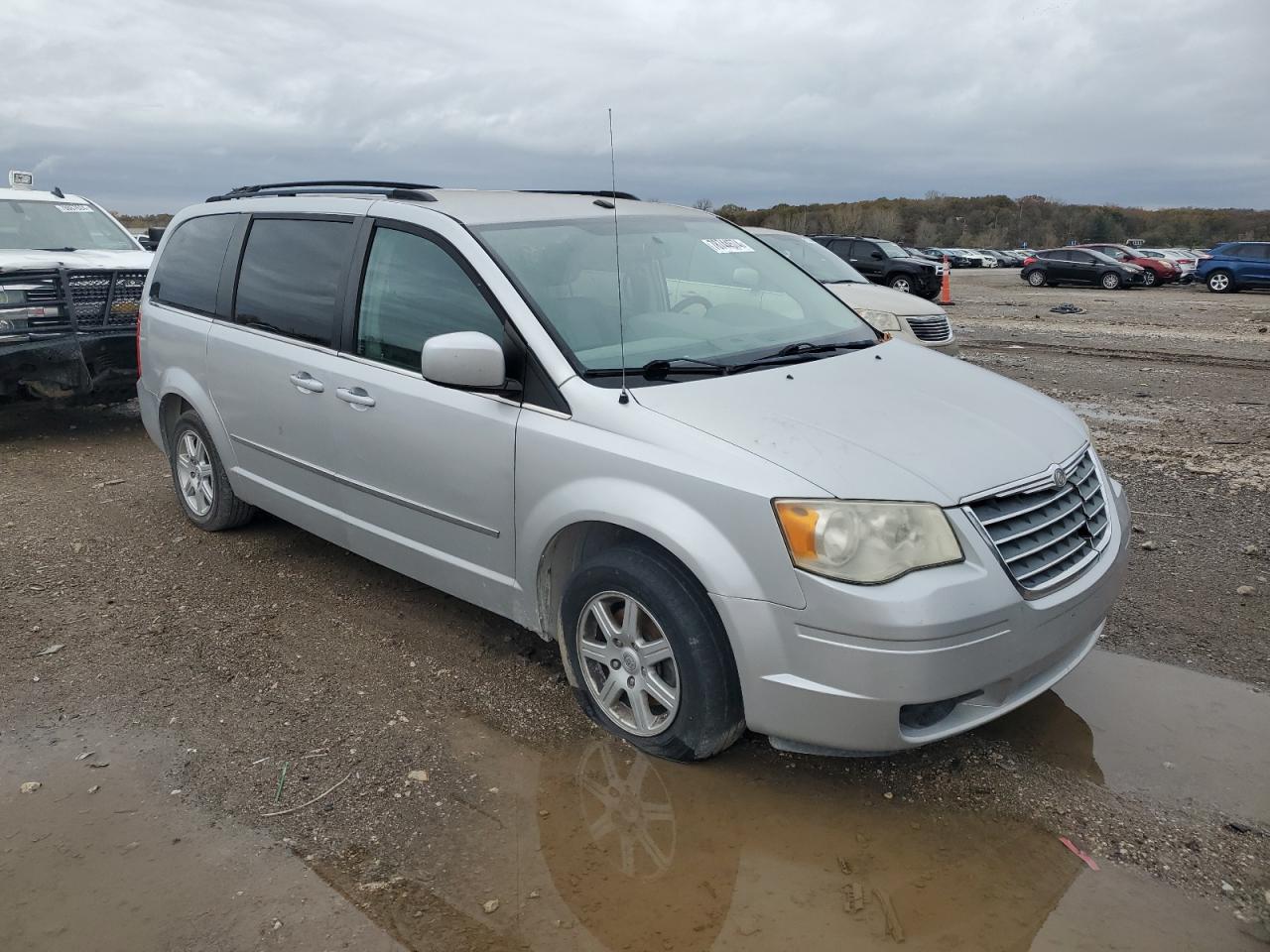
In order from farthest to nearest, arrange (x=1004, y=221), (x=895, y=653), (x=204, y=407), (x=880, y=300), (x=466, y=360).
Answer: (x=1004, y=221) → (x=880, y=300) → (x=204, y=407) → (x=466, y=360) → (x=895, y=653)

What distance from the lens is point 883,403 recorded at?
3518mm

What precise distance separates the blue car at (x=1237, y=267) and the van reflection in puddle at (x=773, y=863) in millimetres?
30340

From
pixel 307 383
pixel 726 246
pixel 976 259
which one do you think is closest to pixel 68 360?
pixel 307 383

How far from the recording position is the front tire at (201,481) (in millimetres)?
5531

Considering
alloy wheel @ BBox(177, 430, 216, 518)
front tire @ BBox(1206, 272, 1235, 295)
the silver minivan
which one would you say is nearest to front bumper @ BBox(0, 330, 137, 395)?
alloy wheel @ BBox(177, 430, 216, 518)

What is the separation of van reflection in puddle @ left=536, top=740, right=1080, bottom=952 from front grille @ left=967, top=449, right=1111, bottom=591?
0.78m

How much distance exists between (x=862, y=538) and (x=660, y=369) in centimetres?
100

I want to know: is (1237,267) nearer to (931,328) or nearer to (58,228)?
(931,328)

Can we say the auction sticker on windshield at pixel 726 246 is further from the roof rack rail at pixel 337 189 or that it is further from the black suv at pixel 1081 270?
the black suv at pixel 1081 270

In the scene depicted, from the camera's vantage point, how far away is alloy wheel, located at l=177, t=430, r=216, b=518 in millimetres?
5659


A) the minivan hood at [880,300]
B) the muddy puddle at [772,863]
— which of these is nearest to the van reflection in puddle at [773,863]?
the muddy puddle at [772,863]

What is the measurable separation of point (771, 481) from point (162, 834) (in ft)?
6.85

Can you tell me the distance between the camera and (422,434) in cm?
395

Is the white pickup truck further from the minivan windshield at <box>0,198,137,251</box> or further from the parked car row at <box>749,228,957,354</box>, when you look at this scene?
the parked car row at <box>749,228,957,354</box>
